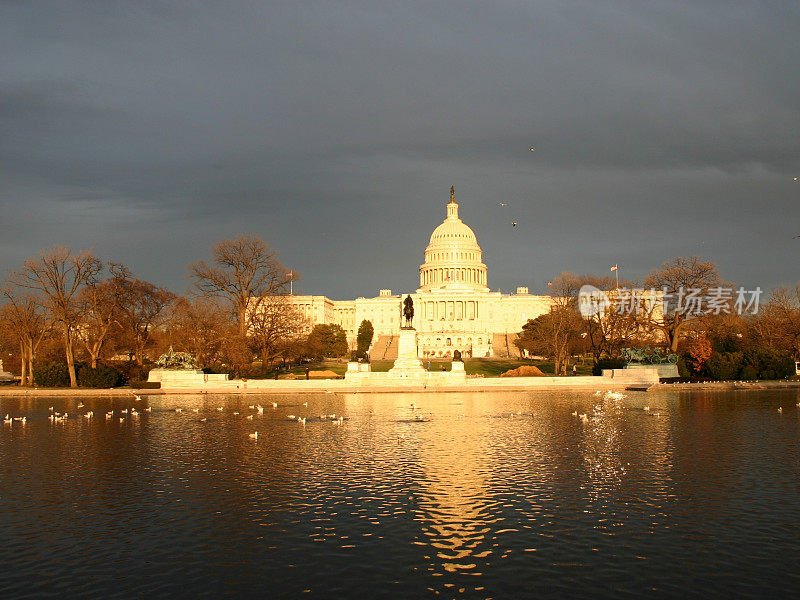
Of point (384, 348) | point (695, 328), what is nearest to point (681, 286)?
point (695, 328)

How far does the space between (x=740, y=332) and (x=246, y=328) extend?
48.7m

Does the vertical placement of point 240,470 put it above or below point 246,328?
below

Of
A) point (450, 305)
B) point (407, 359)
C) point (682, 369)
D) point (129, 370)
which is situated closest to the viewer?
point (682, 369)

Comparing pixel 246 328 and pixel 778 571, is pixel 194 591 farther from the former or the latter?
pixel 246 328

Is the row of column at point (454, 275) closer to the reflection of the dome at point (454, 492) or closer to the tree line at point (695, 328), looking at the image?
the tree line at point (695, 328)

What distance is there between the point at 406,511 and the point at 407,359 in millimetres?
43206

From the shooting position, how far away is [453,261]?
582 ft

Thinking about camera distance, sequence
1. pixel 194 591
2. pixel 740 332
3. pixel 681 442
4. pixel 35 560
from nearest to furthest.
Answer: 1. pixel 194 591
2. pixel 35 560
3. pixel 681 442
4. pixel 740 332

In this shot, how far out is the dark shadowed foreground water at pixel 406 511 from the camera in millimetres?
11680

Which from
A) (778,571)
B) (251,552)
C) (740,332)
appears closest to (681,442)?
→ (778,571)

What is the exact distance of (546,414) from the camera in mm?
34188

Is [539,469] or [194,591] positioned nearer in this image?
[194,591]

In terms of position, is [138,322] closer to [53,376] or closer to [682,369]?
[53,376]

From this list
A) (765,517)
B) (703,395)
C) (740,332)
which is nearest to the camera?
(765,517)
